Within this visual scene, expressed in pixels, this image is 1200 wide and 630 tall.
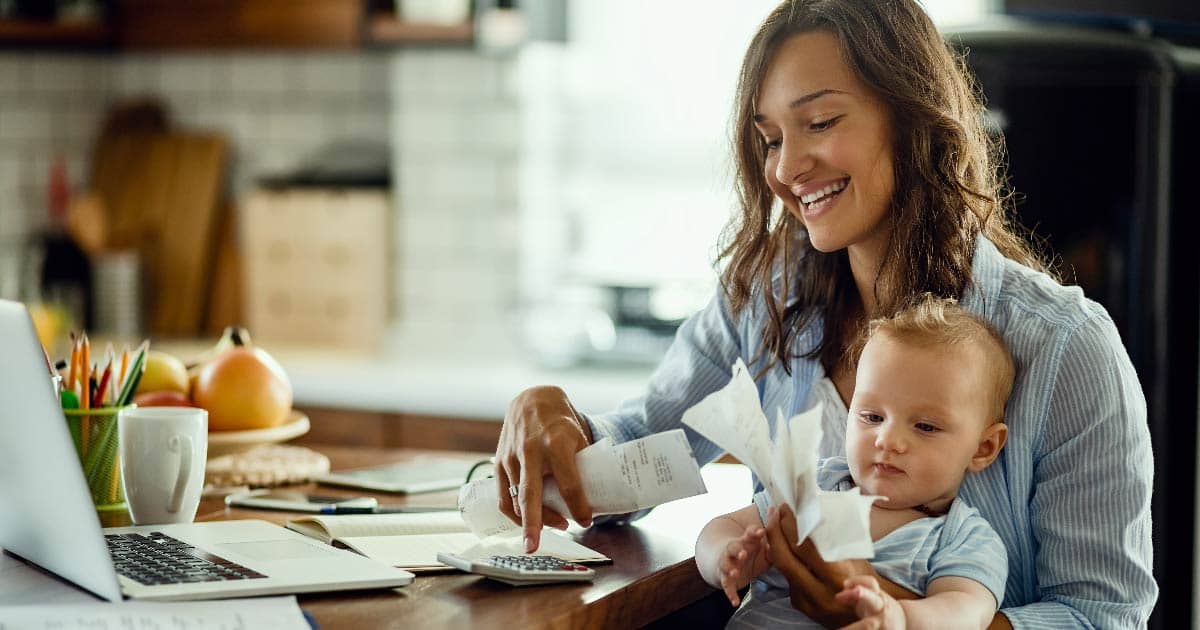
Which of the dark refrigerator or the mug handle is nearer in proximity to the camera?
the mug handle

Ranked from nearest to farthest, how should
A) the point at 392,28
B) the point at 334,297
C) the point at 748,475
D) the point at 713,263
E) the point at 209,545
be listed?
the point at 209,545, the point at 713,263, the point at 748,475, the point at 392,28, the point at 334,297

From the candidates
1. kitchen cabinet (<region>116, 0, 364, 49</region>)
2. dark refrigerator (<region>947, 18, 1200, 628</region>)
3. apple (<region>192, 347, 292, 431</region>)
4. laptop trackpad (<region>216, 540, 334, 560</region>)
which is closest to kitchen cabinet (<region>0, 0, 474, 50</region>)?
kitchen cabinet (<region>116, 0, 364, 49</region>)

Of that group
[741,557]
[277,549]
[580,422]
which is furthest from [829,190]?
[277,549]

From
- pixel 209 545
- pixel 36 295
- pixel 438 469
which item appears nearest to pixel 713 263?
pixel 438 469

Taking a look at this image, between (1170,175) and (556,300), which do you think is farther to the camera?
(556,300)

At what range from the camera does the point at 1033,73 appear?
2.66m

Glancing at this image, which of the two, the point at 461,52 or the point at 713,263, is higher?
the point at 461,52

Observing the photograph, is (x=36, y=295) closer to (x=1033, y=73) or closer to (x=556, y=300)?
(x=556, y=300)

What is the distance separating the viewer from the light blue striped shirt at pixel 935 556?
1403 mm

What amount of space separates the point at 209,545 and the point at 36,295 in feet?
8.74

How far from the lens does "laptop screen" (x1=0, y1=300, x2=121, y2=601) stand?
125 centimetres

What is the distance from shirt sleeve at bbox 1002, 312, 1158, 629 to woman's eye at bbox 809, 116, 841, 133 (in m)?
0.36

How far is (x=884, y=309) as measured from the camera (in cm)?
169

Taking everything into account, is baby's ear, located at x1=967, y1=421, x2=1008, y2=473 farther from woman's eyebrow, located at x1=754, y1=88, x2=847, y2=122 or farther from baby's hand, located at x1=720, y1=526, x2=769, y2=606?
woman's eyebrow, located at x1=754, y1=88, x2=847, y2=122
